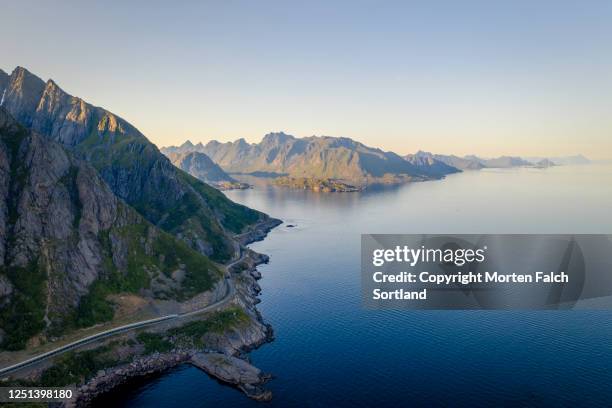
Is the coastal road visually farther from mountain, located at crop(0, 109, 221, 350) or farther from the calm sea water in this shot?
the calm sea water

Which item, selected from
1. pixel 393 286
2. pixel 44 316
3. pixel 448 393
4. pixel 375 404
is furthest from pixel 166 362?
pixel 393 286

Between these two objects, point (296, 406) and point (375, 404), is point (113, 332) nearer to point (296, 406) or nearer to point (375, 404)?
point (296, 406)

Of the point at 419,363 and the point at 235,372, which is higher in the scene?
the point at 419,363

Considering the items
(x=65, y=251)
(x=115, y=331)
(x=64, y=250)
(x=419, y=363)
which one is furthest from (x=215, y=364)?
(x=64, y=250)

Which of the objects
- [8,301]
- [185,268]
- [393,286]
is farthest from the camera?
[393,286]

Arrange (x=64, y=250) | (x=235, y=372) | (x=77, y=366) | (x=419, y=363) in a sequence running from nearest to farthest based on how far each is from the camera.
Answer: (x=77, y=366)
(x=235, y=372)
(x=419, y=363)
(x=64, y=250)

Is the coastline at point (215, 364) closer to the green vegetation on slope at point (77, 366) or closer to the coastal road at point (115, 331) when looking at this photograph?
Result: the green vegetation on slope at point (77, 366)

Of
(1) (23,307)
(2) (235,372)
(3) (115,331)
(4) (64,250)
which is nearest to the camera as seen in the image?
(2) (235,372)

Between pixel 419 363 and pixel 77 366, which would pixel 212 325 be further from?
pixel 419 363

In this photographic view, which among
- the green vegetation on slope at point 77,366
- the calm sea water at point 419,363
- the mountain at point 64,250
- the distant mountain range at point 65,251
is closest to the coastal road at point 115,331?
the green vegetation on slope at point 77,366
